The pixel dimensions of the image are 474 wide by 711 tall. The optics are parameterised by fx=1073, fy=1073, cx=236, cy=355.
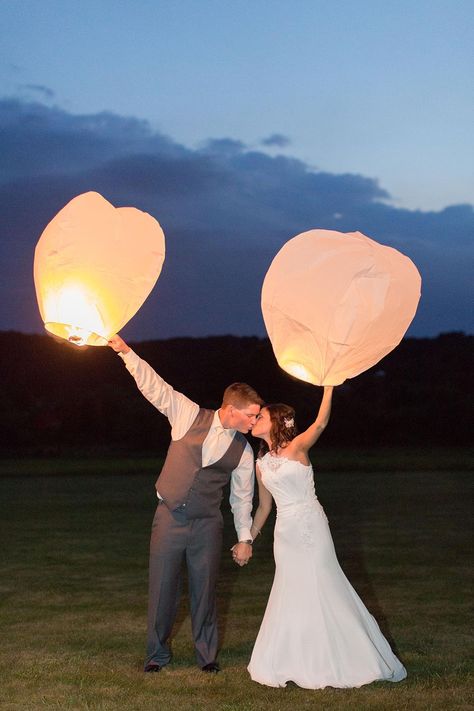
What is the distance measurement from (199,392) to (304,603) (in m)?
40.3

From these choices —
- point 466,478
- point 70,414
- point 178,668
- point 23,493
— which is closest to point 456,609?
point 178,668

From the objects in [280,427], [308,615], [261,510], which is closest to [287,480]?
[280,427]

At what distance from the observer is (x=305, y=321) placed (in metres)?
6.59

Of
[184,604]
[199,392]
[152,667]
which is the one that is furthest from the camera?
[199,392]

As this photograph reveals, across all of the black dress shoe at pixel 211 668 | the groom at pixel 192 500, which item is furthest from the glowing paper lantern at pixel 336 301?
the black dress shoe at pixel 211 668

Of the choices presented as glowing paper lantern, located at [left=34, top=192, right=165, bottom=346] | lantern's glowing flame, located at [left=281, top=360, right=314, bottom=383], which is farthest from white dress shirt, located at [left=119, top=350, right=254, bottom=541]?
lantern's glowing flame, located at [left=281, top=360, right=314, bottom=383]

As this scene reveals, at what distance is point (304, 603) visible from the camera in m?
7.24

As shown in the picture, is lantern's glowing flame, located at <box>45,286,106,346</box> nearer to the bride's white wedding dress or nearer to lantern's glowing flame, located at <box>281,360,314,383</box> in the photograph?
lantern's glowing flame, located at <box>281,360,314,383</box>

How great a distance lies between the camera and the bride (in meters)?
7.12

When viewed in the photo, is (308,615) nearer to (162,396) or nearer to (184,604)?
(162,396)

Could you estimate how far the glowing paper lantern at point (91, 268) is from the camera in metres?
6.71

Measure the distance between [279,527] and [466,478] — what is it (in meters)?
22.1

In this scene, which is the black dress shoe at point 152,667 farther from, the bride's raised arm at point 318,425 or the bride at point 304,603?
the bride's raised arm at point 318,425

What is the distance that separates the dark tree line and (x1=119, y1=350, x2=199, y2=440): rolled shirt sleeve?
106ft
